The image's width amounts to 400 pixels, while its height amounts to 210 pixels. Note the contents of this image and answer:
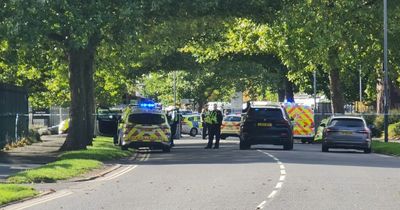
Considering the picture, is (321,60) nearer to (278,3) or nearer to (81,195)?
(278,3)

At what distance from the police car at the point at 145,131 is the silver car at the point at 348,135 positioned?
6.46 m

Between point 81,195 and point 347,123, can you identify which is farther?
point 347,123

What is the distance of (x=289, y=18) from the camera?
104ft

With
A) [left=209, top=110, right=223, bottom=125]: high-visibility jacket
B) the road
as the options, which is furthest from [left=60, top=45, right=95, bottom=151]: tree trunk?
the road

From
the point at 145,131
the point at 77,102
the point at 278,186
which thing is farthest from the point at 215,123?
the point at 278,186

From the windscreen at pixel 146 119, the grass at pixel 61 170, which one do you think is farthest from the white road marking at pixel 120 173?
the windscreen at pixel 146 119

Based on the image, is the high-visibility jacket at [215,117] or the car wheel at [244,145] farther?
the high-visibility jacket at [215,117]

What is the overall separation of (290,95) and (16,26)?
38480 millimetres

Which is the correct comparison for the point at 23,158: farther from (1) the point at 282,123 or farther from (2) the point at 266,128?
(1) the point at 282,123

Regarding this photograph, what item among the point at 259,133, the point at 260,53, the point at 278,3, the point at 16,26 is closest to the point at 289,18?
the point at 278,3


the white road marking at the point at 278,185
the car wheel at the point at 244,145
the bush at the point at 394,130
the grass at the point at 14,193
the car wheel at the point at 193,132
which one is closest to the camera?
the grass at the point at 14,193

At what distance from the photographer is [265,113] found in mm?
33906

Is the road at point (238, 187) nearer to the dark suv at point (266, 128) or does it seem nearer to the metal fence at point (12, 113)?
the dark suv at point (266, 128)

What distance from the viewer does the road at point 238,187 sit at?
1430 cm
